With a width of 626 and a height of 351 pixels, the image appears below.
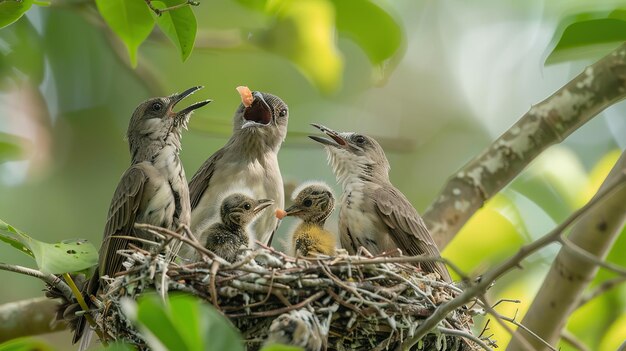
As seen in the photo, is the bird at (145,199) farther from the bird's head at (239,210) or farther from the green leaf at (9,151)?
the green leaf at (9,151)

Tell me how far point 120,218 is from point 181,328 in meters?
2.81

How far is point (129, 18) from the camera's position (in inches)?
160

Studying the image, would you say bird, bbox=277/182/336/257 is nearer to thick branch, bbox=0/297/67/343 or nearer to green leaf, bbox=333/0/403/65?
green leaf, bbox=333/0/403/65

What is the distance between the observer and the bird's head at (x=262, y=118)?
574cm

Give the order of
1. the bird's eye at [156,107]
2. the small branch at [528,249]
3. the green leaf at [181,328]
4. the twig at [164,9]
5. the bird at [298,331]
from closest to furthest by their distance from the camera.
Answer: the green leaf at [181,328] < the small branch at [528,249] < the bird at [298,331] < the twig at [164,9] < the bird's eye at [156,107]

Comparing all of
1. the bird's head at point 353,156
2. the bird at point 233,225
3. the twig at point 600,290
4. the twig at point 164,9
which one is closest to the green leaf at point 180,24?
the twig at point 164,9

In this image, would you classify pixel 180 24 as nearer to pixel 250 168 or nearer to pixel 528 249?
pixel 250 168

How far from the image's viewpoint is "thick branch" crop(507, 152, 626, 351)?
4.70 m

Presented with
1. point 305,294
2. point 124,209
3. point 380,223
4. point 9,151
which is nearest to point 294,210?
point 380,223

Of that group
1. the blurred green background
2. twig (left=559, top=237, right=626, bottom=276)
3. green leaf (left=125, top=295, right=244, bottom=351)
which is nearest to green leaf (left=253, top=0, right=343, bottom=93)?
the blurred green background

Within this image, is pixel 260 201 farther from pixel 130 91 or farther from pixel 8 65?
pixel 130 91

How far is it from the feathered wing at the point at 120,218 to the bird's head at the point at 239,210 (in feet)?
1.54

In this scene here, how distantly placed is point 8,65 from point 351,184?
9.00ft

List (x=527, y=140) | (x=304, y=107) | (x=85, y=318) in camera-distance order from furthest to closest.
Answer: (x=304, y=107)
(x=527, y=140)
(x=85, y=318)
